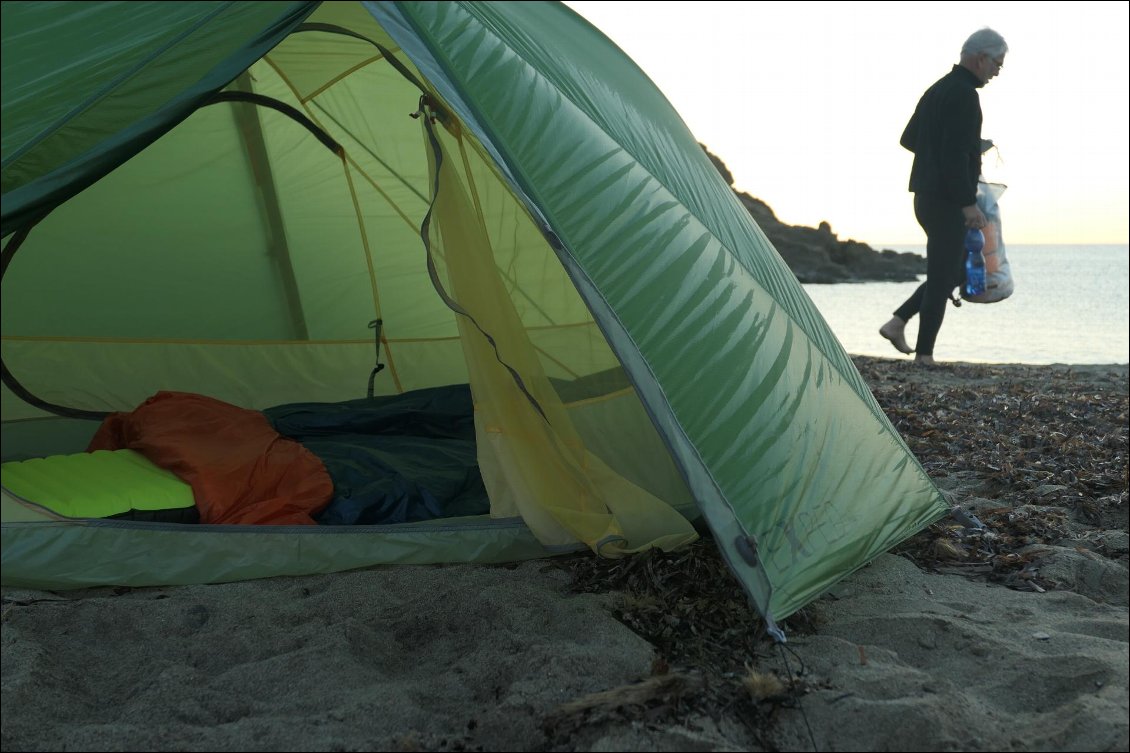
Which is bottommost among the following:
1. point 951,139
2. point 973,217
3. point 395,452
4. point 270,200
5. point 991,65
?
point 395,452

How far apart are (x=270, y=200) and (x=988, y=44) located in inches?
135

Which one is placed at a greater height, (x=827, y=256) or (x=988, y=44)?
(x=988, y=44)

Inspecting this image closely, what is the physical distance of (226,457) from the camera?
2.77m

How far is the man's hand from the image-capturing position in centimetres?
484

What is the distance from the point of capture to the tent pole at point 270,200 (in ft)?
11.9

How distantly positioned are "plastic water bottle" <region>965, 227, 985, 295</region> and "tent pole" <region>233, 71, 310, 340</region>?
3441 millimetres

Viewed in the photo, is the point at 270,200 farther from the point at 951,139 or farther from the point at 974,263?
the point at 974,263

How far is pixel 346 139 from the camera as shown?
12.2ft

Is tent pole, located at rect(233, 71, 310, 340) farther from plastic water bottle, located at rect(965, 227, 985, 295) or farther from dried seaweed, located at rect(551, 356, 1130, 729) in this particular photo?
plastic water bottle, located at rect(965, 227, 985, 295)

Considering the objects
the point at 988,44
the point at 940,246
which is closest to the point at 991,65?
the point at 988,44

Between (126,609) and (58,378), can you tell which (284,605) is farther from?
(58,378)

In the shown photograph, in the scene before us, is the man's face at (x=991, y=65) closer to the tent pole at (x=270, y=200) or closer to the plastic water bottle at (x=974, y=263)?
the plastic water bottle at (x=974, y=263)

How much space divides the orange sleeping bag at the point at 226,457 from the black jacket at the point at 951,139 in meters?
3.47

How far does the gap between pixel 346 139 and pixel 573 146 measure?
5.86 ft
